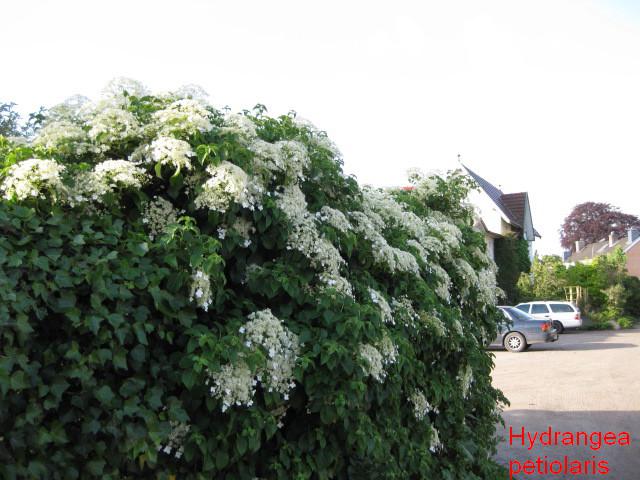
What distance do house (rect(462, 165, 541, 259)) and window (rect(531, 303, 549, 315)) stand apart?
5477mm

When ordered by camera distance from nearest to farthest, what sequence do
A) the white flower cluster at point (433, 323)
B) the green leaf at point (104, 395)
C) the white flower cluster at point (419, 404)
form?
1. the green leaf at point (104, 395)
2. the white flower cluster at point (419, 404)
3. the white flower cluster at point (433, 323)

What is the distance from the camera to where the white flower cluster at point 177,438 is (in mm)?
2748

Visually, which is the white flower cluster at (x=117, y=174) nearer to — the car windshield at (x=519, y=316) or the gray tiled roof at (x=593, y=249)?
the car windshield at (x=519, y=316)

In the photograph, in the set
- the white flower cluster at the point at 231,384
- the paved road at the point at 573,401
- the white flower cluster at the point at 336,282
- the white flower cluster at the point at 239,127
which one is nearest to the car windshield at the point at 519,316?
the paved road at the point at 573,401

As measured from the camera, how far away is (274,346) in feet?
9.45

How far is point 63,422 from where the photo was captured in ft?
8.10

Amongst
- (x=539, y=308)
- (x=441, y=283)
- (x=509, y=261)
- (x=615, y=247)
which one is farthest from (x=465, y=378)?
(x=615, y=247)

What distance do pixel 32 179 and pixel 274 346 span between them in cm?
133

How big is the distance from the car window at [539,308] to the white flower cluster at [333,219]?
2482 cm

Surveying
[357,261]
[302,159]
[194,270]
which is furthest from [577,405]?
[194,270]

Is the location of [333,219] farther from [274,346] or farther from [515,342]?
[515,342]

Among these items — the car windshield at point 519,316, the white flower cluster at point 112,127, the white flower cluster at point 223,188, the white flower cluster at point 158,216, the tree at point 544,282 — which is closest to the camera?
the white flower cluster at point 223,188

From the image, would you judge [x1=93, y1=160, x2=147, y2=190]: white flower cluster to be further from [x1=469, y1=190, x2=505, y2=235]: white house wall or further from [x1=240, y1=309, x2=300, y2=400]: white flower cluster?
[x1=469, y1=190, x2=505, y2=235]: white house wall

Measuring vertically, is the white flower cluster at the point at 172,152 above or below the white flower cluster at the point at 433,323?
above
